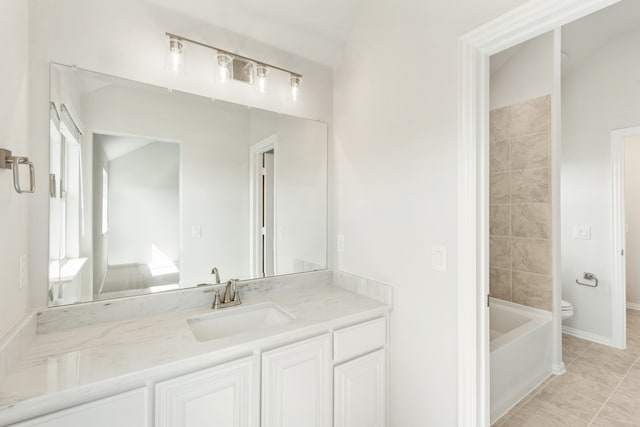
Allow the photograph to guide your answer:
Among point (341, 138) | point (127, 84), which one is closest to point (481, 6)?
point (341, 138)

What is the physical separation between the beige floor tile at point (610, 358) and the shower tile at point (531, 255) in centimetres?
96

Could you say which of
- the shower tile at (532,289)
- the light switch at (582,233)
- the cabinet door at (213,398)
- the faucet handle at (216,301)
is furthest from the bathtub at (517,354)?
the faucet handle at (216,301)

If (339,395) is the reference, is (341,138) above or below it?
above

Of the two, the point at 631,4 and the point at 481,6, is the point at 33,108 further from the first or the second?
the point at 631,4

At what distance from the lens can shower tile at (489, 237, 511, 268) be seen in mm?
2750

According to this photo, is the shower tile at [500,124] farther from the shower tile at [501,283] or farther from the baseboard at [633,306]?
the baseboard at [633,306]

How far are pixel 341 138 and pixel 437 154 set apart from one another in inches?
31.5

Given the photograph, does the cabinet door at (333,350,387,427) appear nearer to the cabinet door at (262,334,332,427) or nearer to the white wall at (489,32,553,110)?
the cabinet door at (262,334,332,427)

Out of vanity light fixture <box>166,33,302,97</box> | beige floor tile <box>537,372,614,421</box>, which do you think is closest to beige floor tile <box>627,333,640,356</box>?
beige floor tile <box>537,372,614,421</box>

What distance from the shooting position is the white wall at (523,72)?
8.02 ft

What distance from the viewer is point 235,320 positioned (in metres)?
1.59

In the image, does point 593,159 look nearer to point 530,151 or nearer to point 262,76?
point 530,151

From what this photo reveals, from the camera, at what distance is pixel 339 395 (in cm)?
146

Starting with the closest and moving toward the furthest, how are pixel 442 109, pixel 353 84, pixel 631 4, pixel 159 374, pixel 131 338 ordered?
pixel 159 374
pixel 131 338
pixel 442 109
pixel 353 84
pixel 631 4
